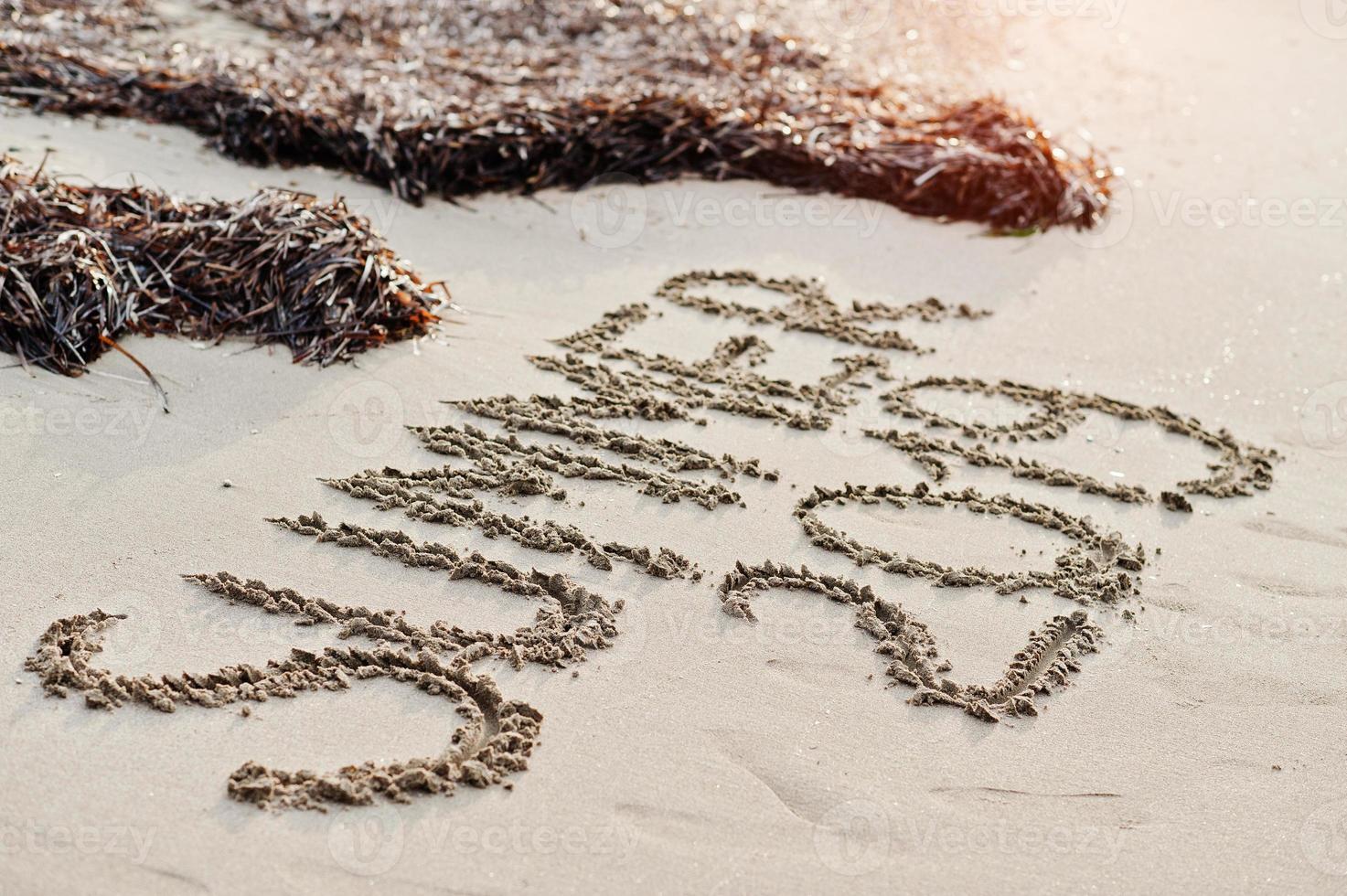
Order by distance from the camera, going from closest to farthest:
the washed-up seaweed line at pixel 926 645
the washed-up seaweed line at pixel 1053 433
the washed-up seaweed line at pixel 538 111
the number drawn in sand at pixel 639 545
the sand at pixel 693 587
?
the sand at pixel 693 587 < the number drawn in sand at pixel 639 545 < the washed-up seaweed line at pixel 926 645 < the washed-up seaweed line at pixel 1053 433 < the washed-up seaweed line at pixel 538 111

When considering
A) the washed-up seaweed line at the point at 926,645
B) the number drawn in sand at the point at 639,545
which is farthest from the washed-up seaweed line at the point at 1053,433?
the washed-up seaweed line at the point at 926,645

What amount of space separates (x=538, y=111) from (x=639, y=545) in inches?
103

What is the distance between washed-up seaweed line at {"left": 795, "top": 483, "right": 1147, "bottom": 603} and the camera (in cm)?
264

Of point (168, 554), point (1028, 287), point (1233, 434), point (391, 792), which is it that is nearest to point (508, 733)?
point (391, 792)

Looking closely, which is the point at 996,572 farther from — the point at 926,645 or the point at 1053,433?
the point at 1053,433

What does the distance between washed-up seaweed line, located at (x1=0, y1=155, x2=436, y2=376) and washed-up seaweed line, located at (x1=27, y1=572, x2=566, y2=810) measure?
42.3 inches

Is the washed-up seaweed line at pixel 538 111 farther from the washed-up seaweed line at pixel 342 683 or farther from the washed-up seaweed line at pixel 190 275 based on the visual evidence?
the washed-up seaweed line at pixel 342 683

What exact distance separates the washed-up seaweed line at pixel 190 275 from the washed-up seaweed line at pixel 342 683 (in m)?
1.07

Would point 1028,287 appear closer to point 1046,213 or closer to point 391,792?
point 1046,213

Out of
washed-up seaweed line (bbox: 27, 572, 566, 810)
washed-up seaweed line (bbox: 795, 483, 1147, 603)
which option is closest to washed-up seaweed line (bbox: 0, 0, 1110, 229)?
washed-up seaweed line (bbox: 795, 483, 1147, 603)

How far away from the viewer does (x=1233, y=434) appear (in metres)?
3.38

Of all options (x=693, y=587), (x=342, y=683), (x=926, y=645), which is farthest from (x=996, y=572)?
(x=342, y=683)

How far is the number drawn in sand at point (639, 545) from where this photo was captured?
2.11 meters

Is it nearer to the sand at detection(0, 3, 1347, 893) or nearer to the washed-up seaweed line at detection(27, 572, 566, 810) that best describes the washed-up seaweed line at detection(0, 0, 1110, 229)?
the sand at detection(0, 3, 1347, 893)
